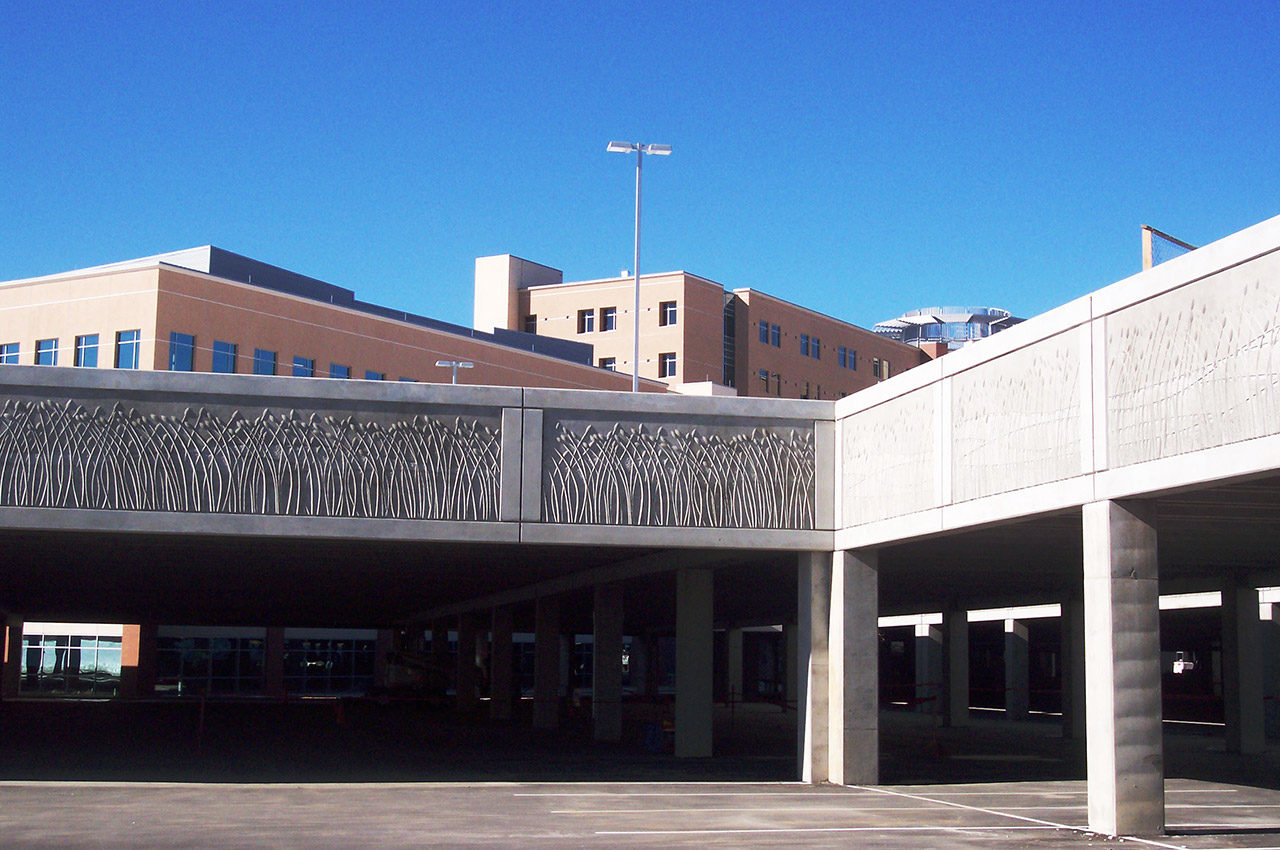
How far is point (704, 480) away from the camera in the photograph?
23.3 metres

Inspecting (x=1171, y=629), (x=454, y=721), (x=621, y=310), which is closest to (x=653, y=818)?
(x=454, y=721)

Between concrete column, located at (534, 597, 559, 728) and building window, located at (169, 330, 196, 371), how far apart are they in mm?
22803

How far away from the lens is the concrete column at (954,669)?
46.8 m

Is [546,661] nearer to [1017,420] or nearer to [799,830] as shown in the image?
[799,830]

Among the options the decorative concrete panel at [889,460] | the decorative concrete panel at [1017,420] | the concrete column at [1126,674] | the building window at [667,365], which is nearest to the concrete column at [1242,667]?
the decorative concrete panel at [889,460]

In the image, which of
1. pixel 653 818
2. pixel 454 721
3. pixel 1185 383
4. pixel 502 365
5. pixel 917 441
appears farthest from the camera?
pixel 502 365

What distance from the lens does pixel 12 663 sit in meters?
69.2

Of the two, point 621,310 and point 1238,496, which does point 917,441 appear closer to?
point 1238,496

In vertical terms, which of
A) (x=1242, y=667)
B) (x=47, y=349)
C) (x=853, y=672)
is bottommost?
(x=1242, y=667)

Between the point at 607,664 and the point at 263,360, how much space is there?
29.3 m

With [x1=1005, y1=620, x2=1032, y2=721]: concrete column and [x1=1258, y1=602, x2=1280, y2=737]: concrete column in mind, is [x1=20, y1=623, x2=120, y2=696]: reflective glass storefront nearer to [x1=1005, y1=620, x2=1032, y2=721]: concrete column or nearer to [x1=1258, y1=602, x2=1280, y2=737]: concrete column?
[x1=1005, y1=620, x2=1032, y2=721]: concrete column

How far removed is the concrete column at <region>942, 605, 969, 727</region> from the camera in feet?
154

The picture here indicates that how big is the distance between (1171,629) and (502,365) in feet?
112

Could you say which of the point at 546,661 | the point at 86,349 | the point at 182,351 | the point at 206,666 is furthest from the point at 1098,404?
the point at 206,666
